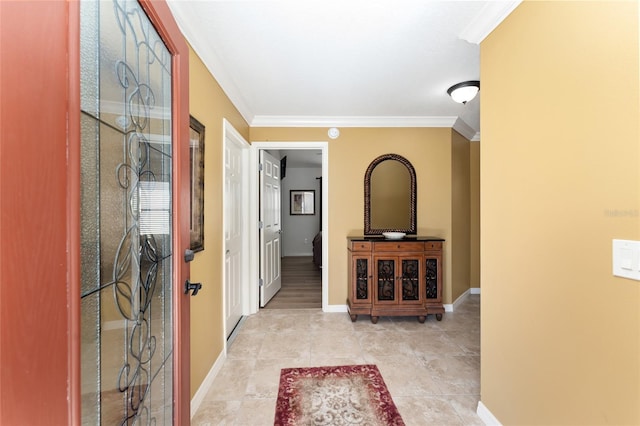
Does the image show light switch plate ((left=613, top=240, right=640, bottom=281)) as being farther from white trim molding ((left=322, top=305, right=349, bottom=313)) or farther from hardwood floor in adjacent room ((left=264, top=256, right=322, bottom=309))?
hardwood floor in adjacent room ((left=264, top=256, right=322, bottom=309))

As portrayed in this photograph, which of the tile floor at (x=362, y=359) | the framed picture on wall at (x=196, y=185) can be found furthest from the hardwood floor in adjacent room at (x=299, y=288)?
the framed picture on wall at (x=196, y=185)

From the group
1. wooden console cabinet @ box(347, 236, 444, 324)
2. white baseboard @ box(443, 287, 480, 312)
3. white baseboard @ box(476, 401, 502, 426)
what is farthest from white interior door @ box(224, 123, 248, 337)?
white baseboard @ box(443, 287, 480, 312)

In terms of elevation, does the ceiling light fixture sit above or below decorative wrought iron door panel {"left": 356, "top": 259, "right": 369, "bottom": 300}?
above

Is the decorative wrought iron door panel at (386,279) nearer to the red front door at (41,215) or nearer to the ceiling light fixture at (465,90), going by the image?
the ceiling light fixture at (465,90)

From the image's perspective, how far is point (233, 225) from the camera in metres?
2.87

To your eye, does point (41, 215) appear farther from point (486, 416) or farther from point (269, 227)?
point (269, 227)

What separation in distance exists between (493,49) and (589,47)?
0.60 meters

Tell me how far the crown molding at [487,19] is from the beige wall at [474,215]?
2.63 meters

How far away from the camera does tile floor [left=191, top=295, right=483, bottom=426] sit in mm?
1762

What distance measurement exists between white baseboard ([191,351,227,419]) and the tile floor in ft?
0.10

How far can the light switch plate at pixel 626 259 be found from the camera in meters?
A: 0.88

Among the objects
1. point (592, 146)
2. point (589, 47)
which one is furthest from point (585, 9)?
point (592, 146)

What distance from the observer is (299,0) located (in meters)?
1.49

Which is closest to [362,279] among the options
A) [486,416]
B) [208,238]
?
[486,416]
